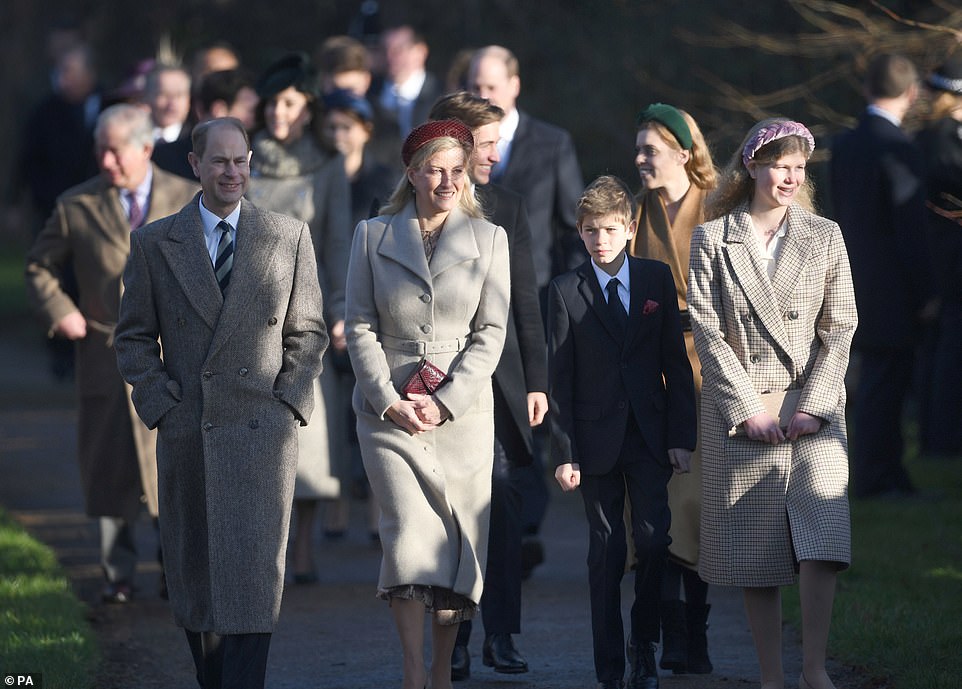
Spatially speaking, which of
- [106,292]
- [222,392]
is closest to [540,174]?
[106,292]

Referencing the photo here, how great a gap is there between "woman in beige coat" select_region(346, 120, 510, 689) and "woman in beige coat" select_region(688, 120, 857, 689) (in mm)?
796

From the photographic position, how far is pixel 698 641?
6.82m

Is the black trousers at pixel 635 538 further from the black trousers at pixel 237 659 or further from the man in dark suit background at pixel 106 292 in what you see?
the man in dark suit background at pixel 106 292

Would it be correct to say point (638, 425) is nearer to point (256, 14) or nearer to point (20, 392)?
point (20, 392)

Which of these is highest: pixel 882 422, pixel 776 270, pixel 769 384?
pixel 776 270

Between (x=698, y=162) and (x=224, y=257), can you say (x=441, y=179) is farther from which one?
(x=698, y=162)

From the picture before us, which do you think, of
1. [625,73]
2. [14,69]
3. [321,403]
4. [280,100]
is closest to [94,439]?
[321,403]

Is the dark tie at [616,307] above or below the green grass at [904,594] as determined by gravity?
above

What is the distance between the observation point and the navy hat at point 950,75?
10.0 metres

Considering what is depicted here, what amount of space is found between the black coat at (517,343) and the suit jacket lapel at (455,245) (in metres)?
0.57

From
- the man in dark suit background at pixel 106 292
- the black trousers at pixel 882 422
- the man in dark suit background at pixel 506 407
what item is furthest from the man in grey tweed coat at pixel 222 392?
the black trousers at pixel 882 422

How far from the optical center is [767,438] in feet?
20.1

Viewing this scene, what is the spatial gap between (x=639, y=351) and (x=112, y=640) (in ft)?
9.22

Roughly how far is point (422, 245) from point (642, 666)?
68.0 inches
